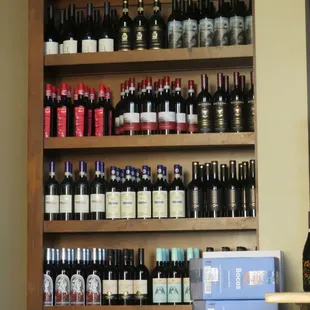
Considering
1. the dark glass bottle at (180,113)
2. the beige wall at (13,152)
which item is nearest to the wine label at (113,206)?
the dark glass bottle at (180,113)

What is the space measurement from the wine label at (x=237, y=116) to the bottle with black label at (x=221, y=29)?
258mm

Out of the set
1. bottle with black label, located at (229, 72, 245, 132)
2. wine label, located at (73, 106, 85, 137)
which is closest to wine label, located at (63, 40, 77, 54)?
wine label, located at (73, 106, 85, 137)

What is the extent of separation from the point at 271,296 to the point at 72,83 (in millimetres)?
1970

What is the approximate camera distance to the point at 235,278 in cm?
257

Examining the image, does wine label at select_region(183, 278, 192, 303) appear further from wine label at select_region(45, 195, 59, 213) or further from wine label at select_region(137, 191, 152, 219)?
wine label at select_region(45, 195, 59, 213)

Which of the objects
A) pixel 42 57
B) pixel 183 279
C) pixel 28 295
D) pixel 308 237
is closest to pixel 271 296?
pixel 308 237

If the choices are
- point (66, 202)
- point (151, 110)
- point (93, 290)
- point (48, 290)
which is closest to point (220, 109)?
point (151, 110)

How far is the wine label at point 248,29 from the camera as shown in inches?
137

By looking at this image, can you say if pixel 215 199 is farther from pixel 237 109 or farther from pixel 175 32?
pixel 175 32

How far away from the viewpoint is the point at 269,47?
3.27m

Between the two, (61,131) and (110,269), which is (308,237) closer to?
(110,269)

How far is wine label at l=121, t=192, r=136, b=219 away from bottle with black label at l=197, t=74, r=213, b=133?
402 mm

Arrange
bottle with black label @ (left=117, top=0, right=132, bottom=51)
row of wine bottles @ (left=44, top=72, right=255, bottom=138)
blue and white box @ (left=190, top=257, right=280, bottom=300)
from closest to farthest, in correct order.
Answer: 1. blue and white box @ (left=190, top=257, right=280, bottom=300)
2. row of wine bottles @ (left=44, top=72, right=255, bottom=138)
3. bottle with black label @ (left=117, top=0, right=132, bottom=51)

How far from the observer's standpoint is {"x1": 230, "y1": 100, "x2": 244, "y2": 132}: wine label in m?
3.44
